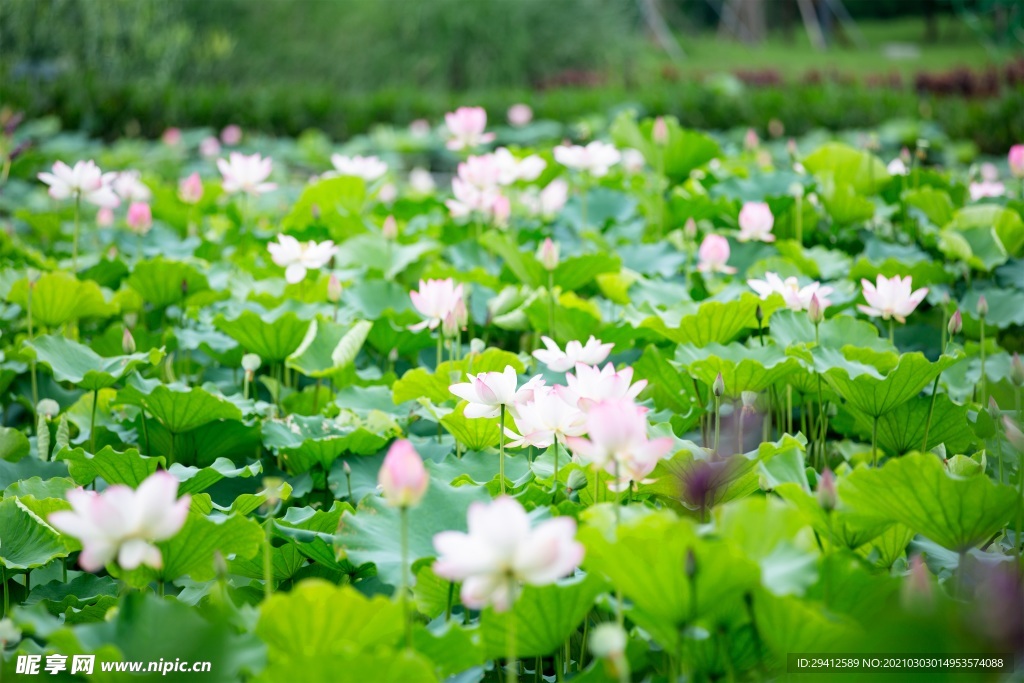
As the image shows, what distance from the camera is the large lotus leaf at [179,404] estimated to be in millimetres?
1431

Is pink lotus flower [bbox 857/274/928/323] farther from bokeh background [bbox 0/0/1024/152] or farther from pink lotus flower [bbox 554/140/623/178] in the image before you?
bokeh background [bbox 0/0/1024/152]

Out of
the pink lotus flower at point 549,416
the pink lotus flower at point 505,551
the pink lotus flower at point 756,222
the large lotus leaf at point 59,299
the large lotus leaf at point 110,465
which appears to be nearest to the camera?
the pink lotus flower at point 505,551

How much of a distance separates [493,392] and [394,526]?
197 millimetres

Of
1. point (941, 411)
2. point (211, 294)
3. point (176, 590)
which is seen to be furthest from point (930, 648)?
point (211, 294)

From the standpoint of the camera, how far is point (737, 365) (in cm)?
139

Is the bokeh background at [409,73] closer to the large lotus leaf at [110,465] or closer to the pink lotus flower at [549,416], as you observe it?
the pink lotus flower at [549,416]

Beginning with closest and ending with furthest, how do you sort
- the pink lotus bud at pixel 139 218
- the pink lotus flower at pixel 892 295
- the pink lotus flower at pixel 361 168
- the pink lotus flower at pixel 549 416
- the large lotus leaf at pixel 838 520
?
the large lotus leaf at pixel 838 520, the pink lotus flower at pixel 549 416, the pink lotus flower at pixel 892 295, the pink lotus bud at pixel 139 218, the pink lotus flower at pixel 361 168

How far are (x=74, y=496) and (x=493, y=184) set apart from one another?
1.60m

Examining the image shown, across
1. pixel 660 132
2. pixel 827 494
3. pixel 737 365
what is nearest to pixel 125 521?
pixel 827 494

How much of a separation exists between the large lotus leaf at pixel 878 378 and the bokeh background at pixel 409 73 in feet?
8.20

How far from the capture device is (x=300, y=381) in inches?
80.3

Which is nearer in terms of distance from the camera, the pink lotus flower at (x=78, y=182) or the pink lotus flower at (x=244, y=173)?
the pink lotus flower at (x=78, y=182)

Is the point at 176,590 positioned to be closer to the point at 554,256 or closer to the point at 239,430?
the point at 239,430

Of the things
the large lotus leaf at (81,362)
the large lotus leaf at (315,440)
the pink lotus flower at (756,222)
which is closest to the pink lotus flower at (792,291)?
the pink lotus flower at (756,222)
